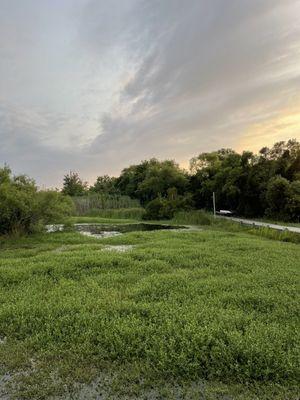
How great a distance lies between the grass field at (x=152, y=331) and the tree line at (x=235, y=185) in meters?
13.1

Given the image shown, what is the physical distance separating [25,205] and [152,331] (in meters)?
11.9

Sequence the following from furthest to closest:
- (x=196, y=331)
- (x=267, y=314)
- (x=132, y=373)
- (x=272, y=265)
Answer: (x=272, y=265)
(x=267, y=314)
(x=196, y=331)
(x=132, y=373)

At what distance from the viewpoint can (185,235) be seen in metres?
14.6

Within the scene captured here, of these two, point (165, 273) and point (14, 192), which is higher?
point (14, 192)

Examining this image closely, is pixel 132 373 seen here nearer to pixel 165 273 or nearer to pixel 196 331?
pixel 196 331

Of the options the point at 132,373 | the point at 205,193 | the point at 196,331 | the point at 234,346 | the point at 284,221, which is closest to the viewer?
the point at 132,373

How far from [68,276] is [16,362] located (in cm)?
360

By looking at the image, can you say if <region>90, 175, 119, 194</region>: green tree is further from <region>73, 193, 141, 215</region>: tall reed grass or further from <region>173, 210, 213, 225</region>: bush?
<region>173, 210, 213, 225</region>: bush

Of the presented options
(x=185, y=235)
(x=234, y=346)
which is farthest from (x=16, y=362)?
(x=185, y=235)

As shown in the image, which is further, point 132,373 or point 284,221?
point 284,221

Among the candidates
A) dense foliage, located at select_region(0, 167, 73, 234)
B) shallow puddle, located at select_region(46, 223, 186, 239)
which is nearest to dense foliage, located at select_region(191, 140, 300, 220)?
shallow puddle, located at select_region(46, 223, 186, 239)

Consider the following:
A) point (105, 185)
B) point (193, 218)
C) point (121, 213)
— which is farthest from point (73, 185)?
point (193, 218)

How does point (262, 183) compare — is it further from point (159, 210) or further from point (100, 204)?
point (100, 204)

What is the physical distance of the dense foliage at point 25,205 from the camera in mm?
14453
